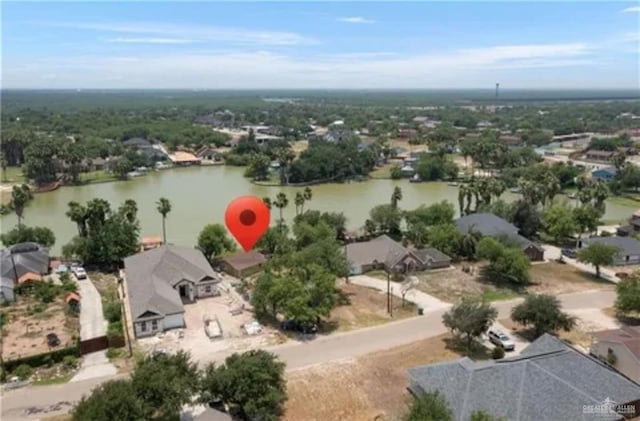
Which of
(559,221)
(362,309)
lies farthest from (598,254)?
(362,309)

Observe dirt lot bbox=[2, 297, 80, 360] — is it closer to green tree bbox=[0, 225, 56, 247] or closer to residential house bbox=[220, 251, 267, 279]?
green tree bbox=[0, 225, 56, 247]

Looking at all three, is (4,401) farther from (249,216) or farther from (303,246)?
(303,246)

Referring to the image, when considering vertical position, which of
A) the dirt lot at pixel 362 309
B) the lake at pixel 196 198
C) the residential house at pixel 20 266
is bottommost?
the lake at pixel 196 198

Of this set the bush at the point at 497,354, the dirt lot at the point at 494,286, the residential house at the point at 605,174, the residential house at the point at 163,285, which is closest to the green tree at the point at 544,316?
the bush at the point at 497,354

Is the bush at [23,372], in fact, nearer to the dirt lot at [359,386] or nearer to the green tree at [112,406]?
the green tree at [112,406]

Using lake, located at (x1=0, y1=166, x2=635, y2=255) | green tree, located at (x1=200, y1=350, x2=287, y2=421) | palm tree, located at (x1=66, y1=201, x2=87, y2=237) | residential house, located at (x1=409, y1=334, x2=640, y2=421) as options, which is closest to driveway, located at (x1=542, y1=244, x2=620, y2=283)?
lake, located at (x1=0, y1=166, x2=635, y2=255)

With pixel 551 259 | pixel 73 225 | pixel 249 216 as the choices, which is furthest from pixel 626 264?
pixel 73 225
